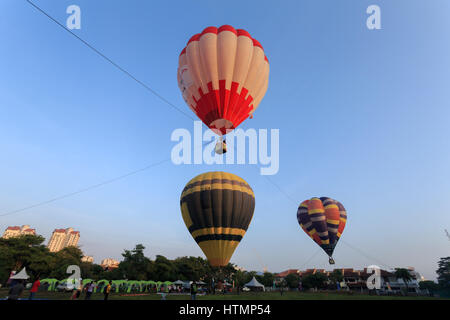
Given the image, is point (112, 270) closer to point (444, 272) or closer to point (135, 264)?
point (135, 264)

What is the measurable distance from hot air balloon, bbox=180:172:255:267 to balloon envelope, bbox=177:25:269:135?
208 inches

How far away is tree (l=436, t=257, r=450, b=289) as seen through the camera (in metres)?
66.8

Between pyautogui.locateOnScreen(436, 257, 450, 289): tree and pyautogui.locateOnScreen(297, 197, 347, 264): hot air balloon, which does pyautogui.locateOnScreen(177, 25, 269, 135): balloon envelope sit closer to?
pyautogui.locateOnScreen(297, 197, 347, 264): hot air balloon

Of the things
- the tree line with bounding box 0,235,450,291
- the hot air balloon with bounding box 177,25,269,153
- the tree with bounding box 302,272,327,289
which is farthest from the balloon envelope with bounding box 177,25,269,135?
the tree with bounding box 302,272,327,289

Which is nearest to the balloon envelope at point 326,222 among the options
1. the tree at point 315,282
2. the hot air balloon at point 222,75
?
the hot air balloon at point 222,75

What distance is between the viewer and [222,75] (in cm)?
1678

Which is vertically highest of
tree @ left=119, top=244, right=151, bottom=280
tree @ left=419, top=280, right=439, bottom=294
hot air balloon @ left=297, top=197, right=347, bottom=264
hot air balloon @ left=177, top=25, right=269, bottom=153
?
hot air balloon @ left=177, top=25, right=269, bottom=153

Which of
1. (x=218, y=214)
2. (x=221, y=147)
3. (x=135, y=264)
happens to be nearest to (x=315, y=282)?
(x=135, y=264)

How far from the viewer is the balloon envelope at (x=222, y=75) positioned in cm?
1683
